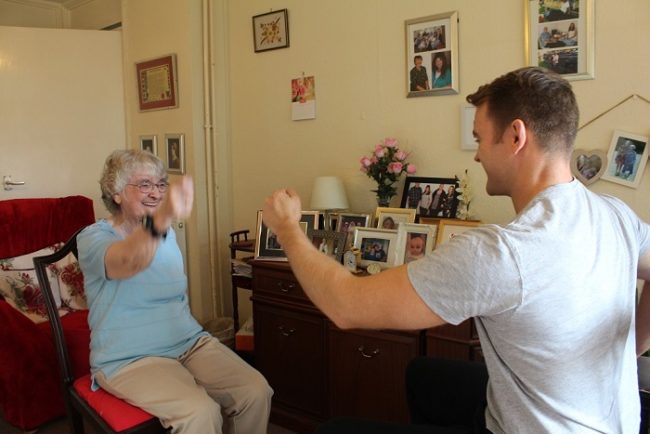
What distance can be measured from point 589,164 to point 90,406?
199 centimetres

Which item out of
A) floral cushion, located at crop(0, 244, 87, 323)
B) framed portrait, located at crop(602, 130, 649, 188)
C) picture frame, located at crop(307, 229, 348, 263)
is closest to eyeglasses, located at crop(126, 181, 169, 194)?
picture frame, located at crop(307, 229, 348, 263)

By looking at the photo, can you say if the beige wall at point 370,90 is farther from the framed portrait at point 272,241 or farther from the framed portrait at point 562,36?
the framed portrait at point 272,241

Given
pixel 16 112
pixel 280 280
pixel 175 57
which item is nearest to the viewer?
pixel 280 280

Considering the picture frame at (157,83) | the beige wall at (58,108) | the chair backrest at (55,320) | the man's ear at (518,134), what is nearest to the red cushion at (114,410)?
the chair backrest at (55,320)

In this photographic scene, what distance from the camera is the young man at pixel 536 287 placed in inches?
32.7

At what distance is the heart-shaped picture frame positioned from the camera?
1.88 meters

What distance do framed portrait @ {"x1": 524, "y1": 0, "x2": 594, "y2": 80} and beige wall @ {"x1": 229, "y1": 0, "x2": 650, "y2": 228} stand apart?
0.12 ft

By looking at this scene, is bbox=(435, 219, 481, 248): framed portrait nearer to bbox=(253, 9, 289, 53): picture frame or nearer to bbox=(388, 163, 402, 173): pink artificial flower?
bbox=(388, 163, 402, 173): pink artificial flower

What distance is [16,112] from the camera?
11.1ft

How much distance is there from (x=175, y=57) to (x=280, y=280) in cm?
174

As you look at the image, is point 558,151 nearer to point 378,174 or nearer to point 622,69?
point 622,69

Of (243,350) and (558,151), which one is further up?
(558,151)

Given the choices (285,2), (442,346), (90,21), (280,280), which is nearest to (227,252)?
(280,280)

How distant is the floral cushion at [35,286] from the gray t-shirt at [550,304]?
228cm
